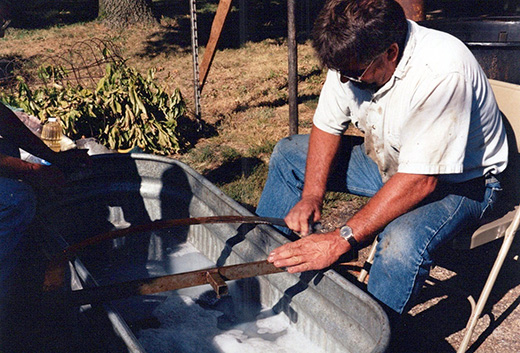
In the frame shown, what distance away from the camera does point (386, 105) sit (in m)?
2.29

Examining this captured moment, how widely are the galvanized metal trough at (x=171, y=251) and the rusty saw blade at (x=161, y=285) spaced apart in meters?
0.06

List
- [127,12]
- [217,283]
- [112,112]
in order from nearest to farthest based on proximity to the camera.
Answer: [217,283], [112,112], [127,12]

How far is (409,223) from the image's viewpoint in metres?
2.14

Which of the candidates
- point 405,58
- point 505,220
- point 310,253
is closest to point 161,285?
point 310,253

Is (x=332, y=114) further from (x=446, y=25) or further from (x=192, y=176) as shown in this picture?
(x=446, y=25)

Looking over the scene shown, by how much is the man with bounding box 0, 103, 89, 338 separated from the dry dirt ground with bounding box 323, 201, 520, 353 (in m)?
1.66

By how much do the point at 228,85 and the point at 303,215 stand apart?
16.8 feet

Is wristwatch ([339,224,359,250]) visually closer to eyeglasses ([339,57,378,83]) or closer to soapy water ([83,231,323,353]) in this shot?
soapy water ([83,231,323,353])

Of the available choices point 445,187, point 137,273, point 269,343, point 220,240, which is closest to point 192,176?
point 220,240

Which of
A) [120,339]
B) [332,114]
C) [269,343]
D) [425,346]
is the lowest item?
[425,346]

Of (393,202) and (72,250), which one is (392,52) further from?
(72,250)

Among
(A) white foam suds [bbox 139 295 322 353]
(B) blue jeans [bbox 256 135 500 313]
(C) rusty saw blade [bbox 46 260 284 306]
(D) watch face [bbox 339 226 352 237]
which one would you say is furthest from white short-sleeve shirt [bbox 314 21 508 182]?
(A) white foam suds [bbox 139 295 322 353]

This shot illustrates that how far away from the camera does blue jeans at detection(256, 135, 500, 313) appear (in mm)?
2070

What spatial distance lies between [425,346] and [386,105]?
4.02 feet
